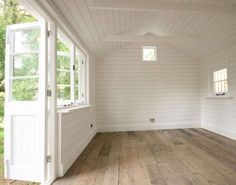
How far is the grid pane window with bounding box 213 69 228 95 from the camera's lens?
14.4 ft

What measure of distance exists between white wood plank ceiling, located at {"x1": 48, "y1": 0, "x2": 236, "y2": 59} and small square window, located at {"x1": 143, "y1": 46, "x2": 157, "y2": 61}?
2.35 ft

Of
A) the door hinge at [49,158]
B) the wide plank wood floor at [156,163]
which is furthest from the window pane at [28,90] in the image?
the wide plank wood floor at [156,163]

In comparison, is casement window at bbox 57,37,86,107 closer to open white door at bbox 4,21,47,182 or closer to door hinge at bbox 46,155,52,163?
open white door at bbox 4,21,47,182

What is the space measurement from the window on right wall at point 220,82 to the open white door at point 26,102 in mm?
4378

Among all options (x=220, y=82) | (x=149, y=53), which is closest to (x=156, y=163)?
(x=220, y=82)

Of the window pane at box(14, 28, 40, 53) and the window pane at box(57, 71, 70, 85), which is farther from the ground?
the window pane at box(14, 28, 40, 53)

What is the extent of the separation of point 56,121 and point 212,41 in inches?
161

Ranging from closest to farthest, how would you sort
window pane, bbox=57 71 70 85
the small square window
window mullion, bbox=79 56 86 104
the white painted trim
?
1. the white painted trim
2. window pane, bbox=57 71 70 85
3. window mullion, bbox=79 56 86 104
4. the small square window

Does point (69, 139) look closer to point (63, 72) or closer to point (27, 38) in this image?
point (63, 72)

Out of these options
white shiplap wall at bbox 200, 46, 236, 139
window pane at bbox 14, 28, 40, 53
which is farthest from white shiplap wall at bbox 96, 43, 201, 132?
window pane at bbox 14, 28, 40, 53

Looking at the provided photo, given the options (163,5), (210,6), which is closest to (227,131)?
(210,6)

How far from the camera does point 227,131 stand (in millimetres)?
4262

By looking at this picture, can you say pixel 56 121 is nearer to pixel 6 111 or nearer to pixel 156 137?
pixel 6 111

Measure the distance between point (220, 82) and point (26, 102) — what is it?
472 centimetres
